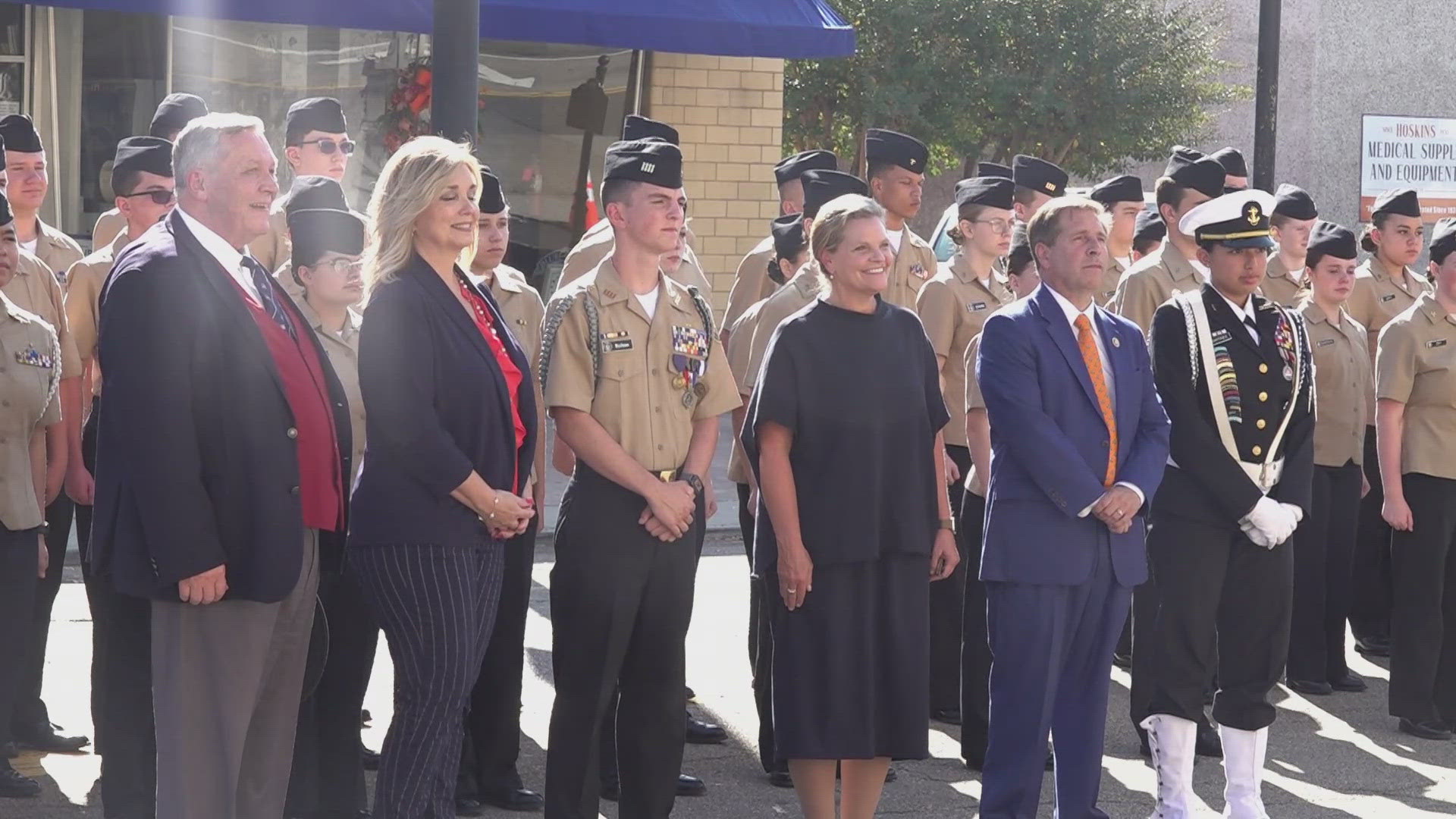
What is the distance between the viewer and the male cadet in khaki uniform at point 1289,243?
8.62 metres

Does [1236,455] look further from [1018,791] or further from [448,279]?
[448,279]

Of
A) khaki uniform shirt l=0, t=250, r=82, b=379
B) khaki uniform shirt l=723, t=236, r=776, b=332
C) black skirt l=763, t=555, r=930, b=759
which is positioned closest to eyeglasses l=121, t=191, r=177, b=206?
khaki uniform shirt l=0, t=250, r=82, b=379

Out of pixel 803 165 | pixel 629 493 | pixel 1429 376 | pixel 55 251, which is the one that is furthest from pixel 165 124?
pixel 1429 376

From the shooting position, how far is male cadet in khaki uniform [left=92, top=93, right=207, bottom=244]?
735cm

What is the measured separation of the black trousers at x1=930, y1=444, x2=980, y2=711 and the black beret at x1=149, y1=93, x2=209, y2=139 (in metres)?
3.18

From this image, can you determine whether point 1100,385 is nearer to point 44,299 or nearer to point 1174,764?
point 1174,764

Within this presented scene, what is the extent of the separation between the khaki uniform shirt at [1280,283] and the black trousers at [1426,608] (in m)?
1.18

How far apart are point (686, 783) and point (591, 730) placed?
3.22 ft

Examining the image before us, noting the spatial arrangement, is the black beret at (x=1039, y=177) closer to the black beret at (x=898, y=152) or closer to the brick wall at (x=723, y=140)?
the black beret at (x=898, y=152)

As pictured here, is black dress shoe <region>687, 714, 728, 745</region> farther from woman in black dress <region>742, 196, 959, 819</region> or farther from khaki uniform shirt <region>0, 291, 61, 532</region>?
khaki uniform shirt <region>0, 291, 61, 532</region>

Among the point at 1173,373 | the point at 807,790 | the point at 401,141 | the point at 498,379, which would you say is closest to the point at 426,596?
the point at 498,379

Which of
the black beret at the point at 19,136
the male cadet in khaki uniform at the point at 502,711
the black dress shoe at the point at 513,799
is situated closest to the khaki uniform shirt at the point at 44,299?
the black beret at the point at 19,136

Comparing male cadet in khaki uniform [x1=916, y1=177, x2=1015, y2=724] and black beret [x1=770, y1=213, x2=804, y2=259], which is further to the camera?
black beret [x1=770, y1=213, x2=804, y2=259]

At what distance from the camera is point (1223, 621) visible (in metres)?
6.27
